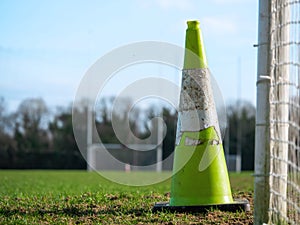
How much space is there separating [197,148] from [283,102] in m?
1.45

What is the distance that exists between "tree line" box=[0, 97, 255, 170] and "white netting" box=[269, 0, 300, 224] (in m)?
36.5

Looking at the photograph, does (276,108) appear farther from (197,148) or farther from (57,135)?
(57,135)

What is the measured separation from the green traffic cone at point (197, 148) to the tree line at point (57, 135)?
35.2 m

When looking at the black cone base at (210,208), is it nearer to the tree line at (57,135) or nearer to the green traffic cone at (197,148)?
the green traffic cone at (197,148)

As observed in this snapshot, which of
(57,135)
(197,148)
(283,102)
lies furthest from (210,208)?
(57,135)

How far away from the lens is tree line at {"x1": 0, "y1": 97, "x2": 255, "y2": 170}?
149 ft

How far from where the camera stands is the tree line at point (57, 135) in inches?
1793

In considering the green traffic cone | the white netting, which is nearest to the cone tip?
the green traffic cone

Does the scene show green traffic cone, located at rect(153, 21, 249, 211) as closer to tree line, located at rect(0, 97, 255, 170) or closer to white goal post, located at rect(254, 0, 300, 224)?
white goal post, located at rect(254, 0, 300, 224)

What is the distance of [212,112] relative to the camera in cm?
538

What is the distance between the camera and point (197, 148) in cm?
524

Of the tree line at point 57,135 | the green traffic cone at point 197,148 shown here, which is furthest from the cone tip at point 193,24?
the tree line at point 57,135

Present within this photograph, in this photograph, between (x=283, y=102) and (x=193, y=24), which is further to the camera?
(x=193, y=24)

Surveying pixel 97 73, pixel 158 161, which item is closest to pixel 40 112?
pixel 158 161
